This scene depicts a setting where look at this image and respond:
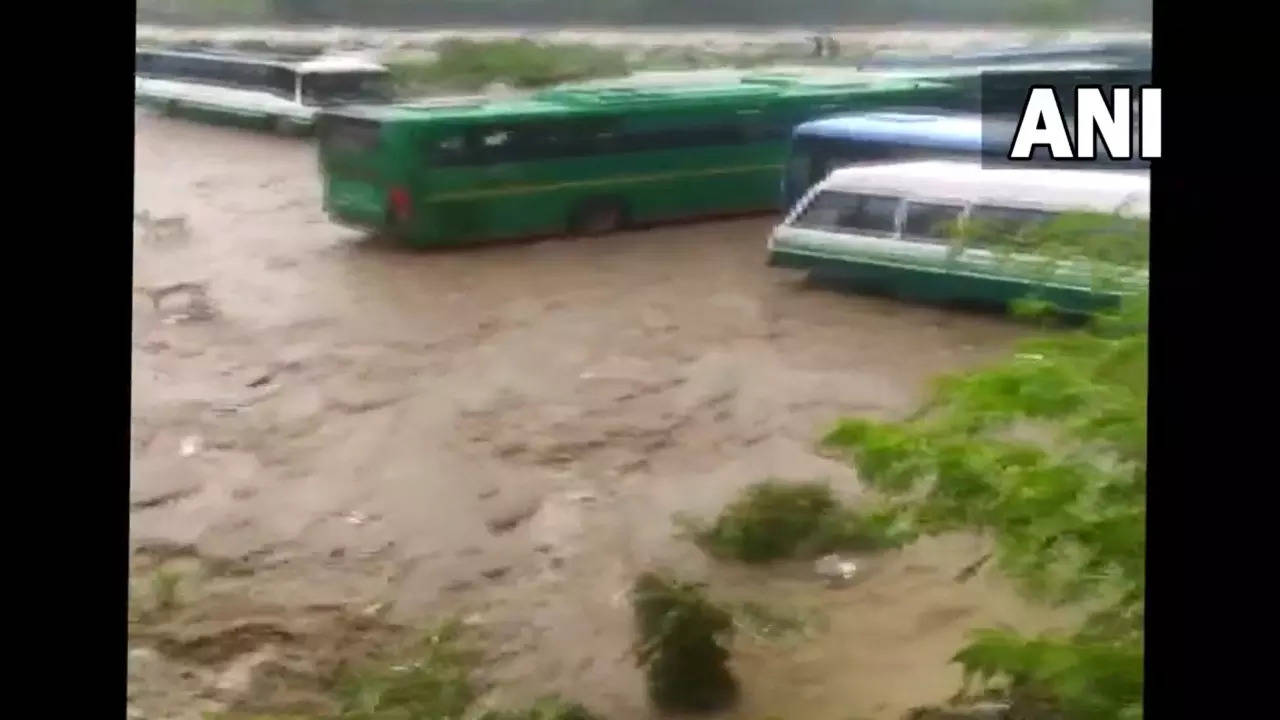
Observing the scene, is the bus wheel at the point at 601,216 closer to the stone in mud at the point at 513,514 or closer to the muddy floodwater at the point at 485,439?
the muddy floodwater at the point at 485,439

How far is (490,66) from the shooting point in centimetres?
143

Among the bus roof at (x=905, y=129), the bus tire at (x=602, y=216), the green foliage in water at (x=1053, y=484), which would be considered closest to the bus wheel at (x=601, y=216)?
the bus tire at (x=602, y=216)

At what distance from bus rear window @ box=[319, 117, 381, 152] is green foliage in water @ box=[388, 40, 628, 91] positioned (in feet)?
0.20

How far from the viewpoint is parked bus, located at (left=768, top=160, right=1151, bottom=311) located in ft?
4.42

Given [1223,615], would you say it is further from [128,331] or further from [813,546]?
[128,331]

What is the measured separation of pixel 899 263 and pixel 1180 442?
33 cm

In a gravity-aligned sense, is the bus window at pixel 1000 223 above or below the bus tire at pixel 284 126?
below

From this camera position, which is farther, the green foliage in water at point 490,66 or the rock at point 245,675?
the green foliage in water at point 490,66

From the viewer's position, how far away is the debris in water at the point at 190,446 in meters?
1.36

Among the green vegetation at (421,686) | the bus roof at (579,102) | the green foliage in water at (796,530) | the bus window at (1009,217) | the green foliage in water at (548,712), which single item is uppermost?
the bus roof at (579,102)

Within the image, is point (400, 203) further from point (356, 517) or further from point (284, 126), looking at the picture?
point (356, 517)

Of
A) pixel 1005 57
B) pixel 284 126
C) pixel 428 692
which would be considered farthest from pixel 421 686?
pixel 1005 57

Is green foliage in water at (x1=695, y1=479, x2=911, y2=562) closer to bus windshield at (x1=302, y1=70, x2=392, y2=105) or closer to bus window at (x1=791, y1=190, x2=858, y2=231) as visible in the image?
bus window at (x1=791, y1=190, x2=858, y2=231)

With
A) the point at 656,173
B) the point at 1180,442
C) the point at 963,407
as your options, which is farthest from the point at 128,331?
the point at 1180,442
